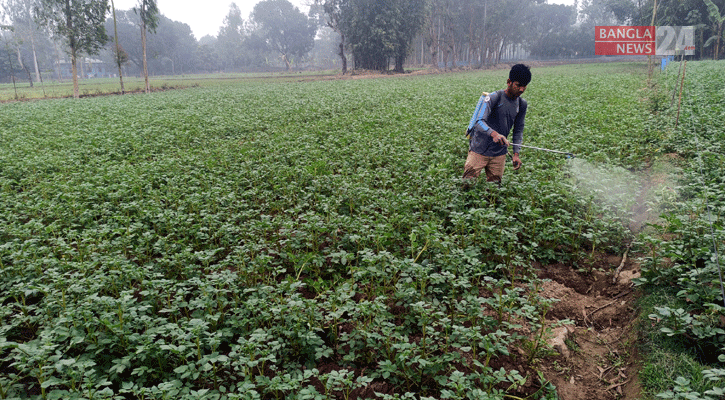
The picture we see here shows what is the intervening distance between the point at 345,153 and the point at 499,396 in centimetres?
739

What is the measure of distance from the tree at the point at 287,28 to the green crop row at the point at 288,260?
8196 centimetres

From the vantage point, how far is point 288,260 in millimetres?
4949

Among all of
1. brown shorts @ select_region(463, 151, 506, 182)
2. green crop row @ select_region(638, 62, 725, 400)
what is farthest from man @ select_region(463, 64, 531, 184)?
green crop row @ select_region(638, 62, 725, 400)

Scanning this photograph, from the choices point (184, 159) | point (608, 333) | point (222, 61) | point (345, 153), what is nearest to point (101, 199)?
point (184, 159)

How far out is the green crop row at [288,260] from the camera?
3121 mm

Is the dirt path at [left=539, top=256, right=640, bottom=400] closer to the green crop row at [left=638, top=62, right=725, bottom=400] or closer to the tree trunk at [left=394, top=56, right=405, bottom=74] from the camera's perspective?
the green crop row at [left=638, top=62, right=725, bottom=400]

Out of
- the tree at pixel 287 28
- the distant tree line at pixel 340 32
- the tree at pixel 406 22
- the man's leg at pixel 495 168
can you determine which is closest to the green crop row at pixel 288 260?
the man's leg at pixel 495 168

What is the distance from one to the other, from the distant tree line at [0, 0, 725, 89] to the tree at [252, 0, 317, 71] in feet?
0.70

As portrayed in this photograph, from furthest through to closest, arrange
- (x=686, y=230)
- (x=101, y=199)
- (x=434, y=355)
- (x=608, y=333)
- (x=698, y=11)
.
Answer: (x=698, y=11) → (x=101, y=199) → (x=686, y=230) → (x=608, y=333) → (x=434, y=355)

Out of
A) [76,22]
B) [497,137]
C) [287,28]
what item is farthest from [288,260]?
[287,28]

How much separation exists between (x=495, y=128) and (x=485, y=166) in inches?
24.9

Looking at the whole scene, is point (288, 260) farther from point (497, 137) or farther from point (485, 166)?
point (485, 166)

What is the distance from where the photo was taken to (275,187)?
7238mm

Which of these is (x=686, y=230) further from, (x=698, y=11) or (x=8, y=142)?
(x=698, y=11)
